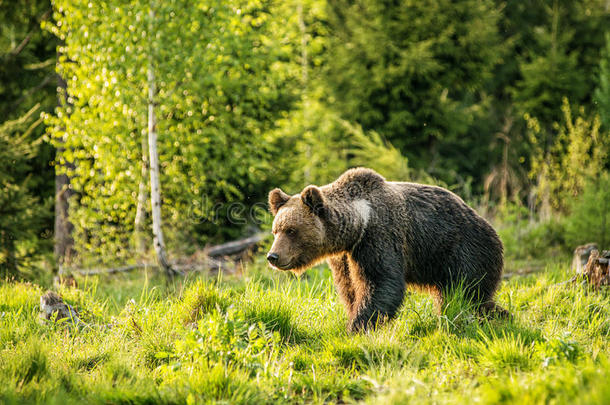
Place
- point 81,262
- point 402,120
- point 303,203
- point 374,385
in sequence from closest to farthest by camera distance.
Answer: point 374,385 → point 303,203 → point 81,262 → point 402,120

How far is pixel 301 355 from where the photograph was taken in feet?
14.1

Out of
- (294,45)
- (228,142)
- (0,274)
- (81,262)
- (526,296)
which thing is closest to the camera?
(526,296)

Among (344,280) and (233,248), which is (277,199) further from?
(233,248)

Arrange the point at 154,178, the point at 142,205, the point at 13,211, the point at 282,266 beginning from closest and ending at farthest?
the point at 282,266 → the point at 13,211 → the point at 154,178 → the point at 142,205

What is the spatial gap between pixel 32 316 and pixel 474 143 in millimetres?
16422

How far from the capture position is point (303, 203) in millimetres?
4875

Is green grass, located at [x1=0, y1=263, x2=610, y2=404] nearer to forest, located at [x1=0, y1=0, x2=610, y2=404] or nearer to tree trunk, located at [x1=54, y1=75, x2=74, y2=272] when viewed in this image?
forest, located at [x1=0, y1=0, x2=610, y2=404]

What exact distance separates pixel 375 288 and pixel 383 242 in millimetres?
420

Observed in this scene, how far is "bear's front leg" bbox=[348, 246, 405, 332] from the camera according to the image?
4.70m

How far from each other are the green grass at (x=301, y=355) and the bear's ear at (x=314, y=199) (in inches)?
36.3

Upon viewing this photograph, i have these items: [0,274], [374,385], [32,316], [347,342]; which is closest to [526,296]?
[347,342]

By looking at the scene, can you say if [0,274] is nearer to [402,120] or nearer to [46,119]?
[46,119]

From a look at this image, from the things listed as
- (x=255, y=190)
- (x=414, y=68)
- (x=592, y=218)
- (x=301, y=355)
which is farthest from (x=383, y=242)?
(x=414, y=68)

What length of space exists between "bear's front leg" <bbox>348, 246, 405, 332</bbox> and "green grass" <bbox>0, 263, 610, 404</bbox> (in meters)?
0.15
